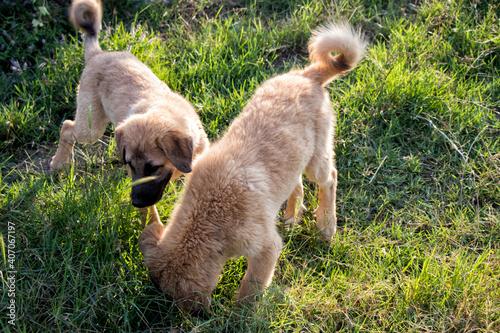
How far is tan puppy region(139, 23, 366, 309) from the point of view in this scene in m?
2.65

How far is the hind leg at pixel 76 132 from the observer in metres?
4.10

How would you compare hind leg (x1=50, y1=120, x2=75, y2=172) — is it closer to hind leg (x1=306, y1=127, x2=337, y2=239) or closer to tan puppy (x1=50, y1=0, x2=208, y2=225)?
tan puppy (x1=50, y1=0, x2=208, y2=225)

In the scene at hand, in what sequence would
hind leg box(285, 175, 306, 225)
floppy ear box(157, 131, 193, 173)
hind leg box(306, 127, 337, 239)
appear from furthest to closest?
hind leg box(285, 175, 306, 225) < hind leg box(306, 127, 337, 239) < floppy ear box(157, 131, 193, 173)

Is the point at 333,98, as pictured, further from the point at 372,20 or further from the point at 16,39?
the point at 16,39

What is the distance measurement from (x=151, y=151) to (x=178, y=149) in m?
0.22

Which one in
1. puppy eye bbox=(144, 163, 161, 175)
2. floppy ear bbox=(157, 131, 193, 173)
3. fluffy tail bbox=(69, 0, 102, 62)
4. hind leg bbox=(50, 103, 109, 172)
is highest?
fluffy tail bbox=(69, 0, 102, 62)

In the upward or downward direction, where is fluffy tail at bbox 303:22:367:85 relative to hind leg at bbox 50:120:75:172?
upward

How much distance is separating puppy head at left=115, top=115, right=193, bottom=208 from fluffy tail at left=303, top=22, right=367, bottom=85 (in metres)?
1.24

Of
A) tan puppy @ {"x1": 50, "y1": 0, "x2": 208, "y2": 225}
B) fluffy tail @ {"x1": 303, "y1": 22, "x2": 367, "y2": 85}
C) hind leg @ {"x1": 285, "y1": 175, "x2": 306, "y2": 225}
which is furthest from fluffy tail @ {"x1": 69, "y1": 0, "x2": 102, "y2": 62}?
hind leg @ {"x1": 285, "y1": 175, "x2": 306, "y2": 225}

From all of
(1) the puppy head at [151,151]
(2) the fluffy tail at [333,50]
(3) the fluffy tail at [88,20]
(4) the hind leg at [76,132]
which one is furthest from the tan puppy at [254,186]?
(3) the fluffy tail at [88,20]

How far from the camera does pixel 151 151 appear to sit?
319 cm

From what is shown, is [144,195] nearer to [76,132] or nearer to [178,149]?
[178,149]

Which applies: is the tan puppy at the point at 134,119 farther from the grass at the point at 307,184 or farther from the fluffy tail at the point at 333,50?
the fluffy tail at the point at 333,50

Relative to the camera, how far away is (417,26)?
5180mm
